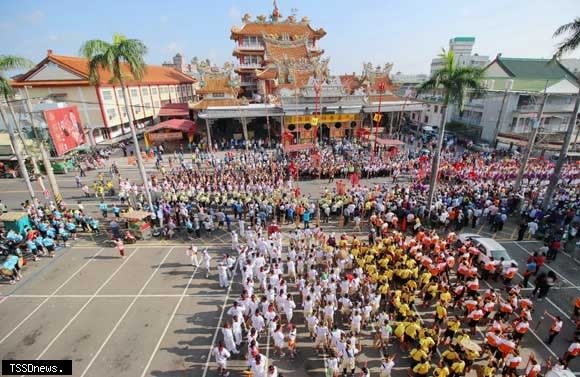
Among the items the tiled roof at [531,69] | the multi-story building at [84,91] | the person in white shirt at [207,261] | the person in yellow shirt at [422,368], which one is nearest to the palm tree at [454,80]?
the person in yellow shirt at [422,368]

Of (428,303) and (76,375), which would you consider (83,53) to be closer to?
(76,375)

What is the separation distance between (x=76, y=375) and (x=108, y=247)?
8.47 meters

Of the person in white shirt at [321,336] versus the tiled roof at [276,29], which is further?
the tiled roof at [276,29]

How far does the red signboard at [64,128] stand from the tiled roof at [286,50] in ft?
79.2

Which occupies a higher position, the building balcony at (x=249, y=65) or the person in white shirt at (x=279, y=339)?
the building balcony at (x=249, y=65)

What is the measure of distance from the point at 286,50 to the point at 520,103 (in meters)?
29.5

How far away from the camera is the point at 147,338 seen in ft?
33.8

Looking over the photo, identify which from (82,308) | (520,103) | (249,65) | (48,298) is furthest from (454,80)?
(249,65)

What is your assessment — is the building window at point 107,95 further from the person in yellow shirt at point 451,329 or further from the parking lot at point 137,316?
the person in yellow shirt at point 451,329

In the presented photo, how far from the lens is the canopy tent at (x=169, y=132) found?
33.3 m

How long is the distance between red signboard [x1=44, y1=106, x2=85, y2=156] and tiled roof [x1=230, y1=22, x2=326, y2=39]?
83.5 feet

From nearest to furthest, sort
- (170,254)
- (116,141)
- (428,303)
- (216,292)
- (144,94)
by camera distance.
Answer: (428,303) < (216,292) < (170,254) < (116,141) < (144,94)

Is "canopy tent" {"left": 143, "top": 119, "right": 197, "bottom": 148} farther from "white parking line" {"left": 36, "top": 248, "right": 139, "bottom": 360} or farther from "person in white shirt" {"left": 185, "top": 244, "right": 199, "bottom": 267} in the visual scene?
"person in white shirt" {"left": 185, "top": 244, "right": 199, "bottom": 267}

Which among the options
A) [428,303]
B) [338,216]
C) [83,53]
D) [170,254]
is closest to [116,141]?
[83,53]
